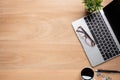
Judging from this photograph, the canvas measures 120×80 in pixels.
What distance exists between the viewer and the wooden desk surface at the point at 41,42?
58.2 inches

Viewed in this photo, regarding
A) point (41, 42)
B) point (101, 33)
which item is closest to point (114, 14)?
point (101, 33)

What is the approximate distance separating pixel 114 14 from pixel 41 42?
0.45 meters

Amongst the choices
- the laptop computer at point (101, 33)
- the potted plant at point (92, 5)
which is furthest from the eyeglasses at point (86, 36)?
the potted plant at point (92, 5)

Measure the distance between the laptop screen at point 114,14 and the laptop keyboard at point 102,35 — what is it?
4cm

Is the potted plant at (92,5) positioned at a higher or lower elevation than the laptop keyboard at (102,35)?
higher

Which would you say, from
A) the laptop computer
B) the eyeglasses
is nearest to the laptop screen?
the laptop computer

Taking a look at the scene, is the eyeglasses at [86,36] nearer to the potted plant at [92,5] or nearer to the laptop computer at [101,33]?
the laptop computer at [101,33]

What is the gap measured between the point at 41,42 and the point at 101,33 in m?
0.36

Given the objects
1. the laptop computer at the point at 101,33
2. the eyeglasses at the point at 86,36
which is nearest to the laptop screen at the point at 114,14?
the laptop computer at the point at 101,33

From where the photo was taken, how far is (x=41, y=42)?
155 centimetres

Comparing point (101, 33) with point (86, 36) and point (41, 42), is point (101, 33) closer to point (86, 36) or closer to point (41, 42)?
point (86, 36)

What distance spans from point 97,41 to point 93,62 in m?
0.13

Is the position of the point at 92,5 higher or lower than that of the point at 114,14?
higher

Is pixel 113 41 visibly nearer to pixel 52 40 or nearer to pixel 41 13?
pixel 52 40
